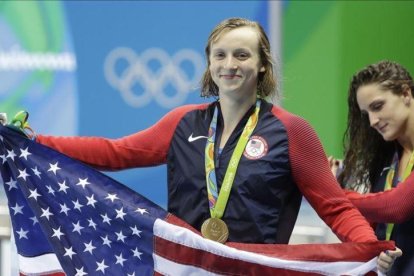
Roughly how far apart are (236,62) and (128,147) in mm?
515

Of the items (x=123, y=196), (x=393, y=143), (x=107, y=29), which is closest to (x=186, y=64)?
(x=107, y=29)

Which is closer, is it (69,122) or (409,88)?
(409,88)

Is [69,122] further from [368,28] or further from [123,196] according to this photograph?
[123,196]

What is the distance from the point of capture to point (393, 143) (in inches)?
161

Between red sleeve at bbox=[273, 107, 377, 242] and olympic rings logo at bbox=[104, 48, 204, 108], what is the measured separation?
168 inches

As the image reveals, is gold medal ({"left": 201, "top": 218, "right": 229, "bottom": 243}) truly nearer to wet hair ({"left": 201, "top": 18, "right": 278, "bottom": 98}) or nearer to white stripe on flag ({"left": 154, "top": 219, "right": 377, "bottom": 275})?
white stripe on flag ({"left": 154, "top": 219, "right": 377, "bottom": 275})

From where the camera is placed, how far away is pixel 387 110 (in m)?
3.93

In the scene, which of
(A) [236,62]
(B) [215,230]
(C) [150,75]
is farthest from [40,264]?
(C) [150,75]

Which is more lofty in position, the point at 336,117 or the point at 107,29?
the point at 107,29

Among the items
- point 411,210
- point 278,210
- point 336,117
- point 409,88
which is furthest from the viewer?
point 336,117

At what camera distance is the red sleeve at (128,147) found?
350 cm

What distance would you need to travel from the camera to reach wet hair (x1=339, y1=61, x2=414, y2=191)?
398cm

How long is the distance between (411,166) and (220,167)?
36.5 inches

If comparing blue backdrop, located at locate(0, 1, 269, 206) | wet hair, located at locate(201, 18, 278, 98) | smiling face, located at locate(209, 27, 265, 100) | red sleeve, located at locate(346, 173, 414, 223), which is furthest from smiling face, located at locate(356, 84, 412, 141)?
blue backdrop, located at locate(0, 1, 269, 206)
